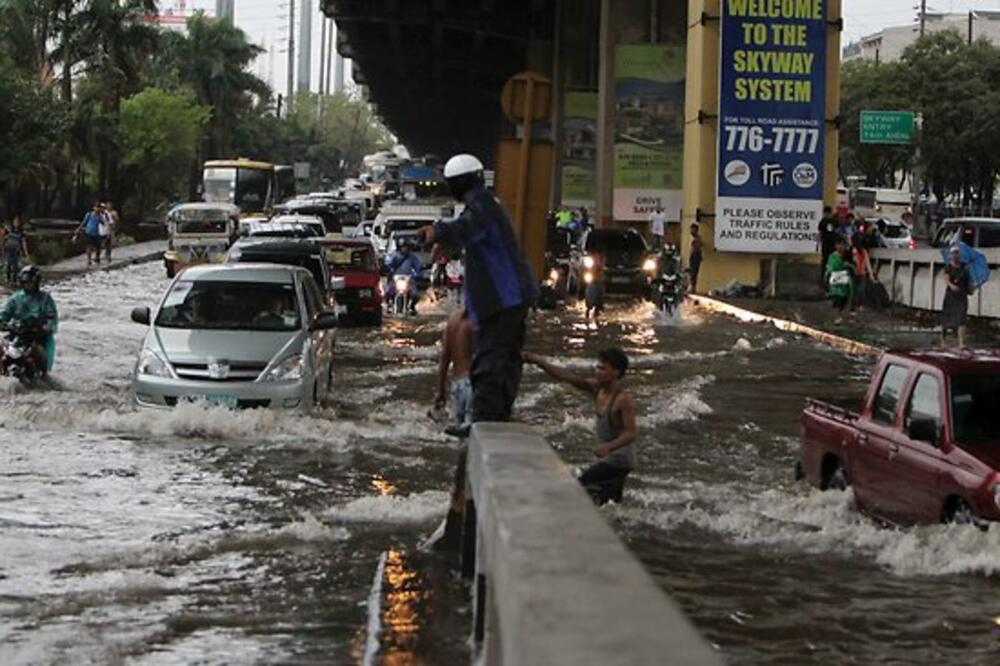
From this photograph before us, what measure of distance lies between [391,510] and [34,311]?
28.5ft

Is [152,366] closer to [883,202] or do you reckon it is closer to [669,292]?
[669,292]

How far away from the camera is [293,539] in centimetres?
1086

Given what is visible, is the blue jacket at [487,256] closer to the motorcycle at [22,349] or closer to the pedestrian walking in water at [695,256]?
the motorcycle at [22,349]

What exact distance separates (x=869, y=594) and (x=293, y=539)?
3415 mm

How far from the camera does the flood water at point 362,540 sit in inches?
329

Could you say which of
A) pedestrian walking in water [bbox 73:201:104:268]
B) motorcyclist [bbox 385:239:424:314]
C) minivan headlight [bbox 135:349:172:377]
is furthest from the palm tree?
minivan headlight [bbox 135:349:172:377]

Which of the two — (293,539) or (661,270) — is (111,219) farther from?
(293,539)

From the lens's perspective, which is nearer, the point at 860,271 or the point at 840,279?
the point at 840,279

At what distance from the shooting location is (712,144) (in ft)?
128

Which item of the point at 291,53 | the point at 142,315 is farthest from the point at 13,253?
the point at 291,53

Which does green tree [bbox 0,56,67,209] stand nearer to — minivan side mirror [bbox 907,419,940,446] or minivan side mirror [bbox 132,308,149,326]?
minivan side mirror [bbox 132,308,149,326]

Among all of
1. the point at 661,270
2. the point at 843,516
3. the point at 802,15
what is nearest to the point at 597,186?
the point at 802,15

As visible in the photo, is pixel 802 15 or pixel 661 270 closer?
pixel 661 270

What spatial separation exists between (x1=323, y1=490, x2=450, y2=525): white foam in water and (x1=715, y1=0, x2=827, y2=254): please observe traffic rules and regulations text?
26509 millimetres
